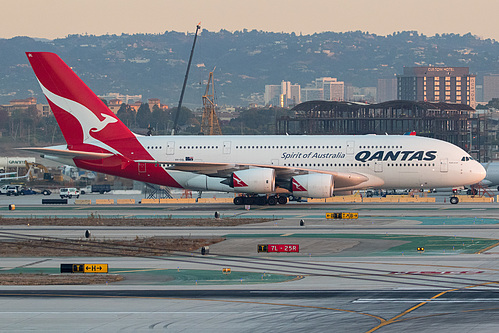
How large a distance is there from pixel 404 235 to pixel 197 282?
17808 mm

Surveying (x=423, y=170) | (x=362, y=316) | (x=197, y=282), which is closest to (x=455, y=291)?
(x=362, y=316)

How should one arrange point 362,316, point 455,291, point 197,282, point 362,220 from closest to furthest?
1. point 362,316
2. point 455,291
3. point 197,282
4. point 362,220

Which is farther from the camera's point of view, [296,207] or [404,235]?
[296,207]

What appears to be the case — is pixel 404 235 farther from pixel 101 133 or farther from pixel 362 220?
pixel 101 133

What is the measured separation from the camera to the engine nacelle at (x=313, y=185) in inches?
2478

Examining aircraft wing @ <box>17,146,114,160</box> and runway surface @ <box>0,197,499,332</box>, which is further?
aircraft wing @ <box>17,146,114,160</box>

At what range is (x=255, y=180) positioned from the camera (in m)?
64.0

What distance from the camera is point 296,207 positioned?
66.4 meters

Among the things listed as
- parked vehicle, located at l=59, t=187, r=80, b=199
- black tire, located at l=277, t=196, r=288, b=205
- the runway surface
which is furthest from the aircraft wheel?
parked vehicle, located at l=59, t=187, r=80, b=199

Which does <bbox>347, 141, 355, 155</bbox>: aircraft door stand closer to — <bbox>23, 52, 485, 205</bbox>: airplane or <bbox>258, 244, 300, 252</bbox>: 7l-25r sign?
<bbox>23, 52, 485, 205</bbox>: airplane

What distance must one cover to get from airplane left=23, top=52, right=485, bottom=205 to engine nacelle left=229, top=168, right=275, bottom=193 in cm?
8

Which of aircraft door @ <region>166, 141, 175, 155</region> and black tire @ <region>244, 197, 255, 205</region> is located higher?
aircraft door @ <region>166, 141, 175, 155</region>

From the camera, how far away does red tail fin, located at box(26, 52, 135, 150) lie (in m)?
67.0

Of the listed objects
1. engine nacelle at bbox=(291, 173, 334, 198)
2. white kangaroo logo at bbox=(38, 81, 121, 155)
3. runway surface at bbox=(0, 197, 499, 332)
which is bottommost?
runway surface at bbox=(0, 197, 499, 332)
